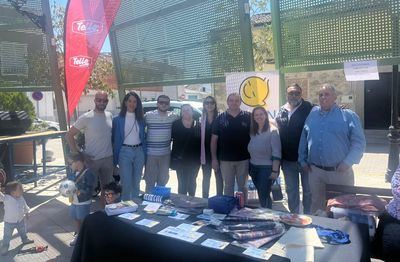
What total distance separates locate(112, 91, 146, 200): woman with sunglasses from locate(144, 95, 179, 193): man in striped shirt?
10cm

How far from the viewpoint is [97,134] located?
4.83 meters

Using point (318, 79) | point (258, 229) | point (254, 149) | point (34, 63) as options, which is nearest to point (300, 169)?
point (254, 149)

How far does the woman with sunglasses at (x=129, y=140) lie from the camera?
15.5 ft

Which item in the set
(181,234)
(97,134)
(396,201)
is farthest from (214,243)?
(97,134)

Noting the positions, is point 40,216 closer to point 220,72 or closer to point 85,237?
point 85,237

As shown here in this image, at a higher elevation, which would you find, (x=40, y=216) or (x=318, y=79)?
(x=318, y=79)

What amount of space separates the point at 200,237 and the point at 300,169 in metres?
2.24

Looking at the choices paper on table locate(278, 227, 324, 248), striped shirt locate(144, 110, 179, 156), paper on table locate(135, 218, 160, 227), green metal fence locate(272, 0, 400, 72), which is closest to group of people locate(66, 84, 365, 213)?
striped shirt locate(144, 110, 179, 156)

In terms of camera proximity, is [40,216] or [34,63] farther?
[34,63]

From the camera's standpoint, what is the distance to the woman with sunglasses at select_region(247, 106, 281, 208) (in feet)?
14.1

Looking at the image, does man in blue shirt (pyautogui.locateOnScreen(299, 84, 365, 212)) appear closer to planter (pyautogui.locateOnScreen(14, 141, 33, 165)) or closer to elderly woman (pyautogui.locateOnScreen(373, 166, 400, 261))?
elderly woman (pyautogui.locateOnScreen(373, 166, 400, 261))

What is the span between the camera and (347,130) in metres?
3.79

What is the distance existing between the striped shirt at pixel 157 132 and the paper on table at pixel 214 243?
2499 mm

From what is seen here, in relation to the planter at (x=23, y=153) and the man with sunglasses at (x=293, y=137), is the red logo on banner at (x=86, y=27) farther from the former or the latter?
the planter at (x=23, y=153)
